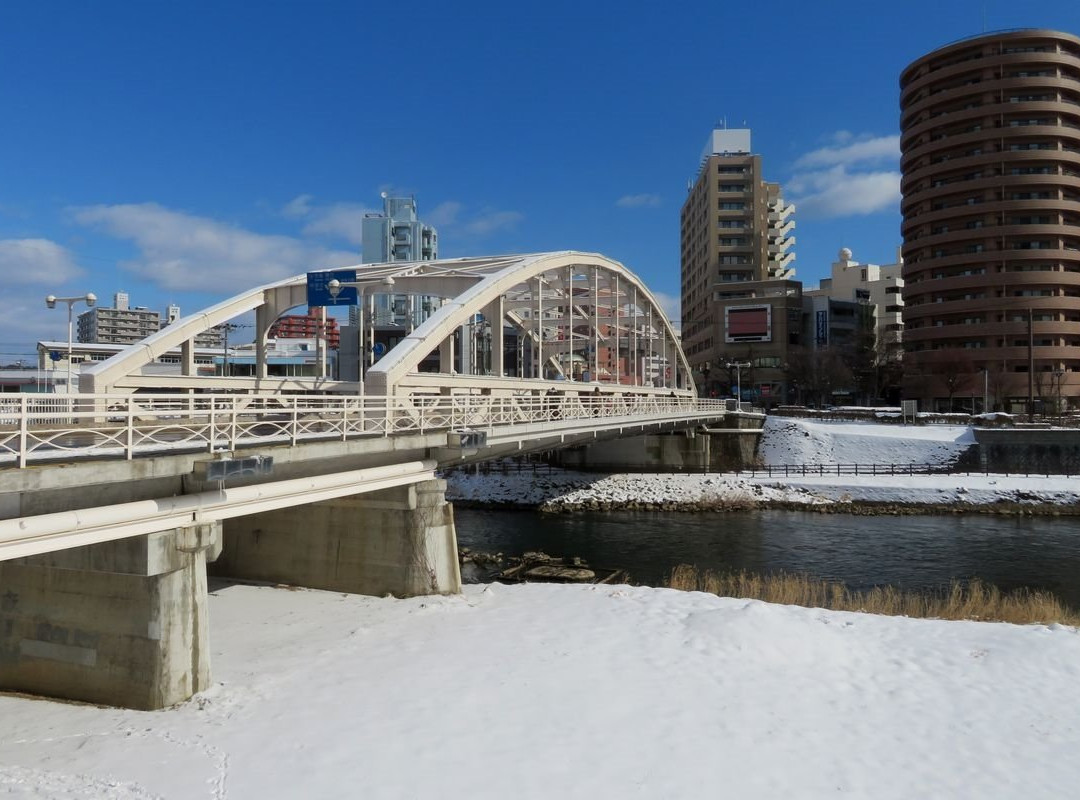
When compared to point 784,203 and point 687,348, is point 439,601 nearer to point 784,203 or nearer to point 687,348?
point 687,348

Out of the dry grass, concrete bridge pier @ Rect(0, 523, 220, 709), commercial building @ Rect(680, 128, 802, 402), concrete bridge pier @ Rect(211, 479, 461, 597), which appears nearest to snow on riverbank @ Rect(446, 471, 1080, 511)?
the dry grass

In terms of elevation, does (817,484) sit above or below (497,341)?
below

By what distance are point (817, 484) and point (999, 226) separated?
5530 cm

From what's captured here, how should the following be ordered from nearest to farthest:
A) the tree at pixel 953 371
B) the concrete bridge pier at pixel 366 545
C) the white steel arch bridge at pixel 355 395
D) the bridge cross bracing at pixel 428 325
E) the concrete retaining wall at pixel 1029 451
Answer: the white steel arch bridge at pixel 355 395
the concrete bridge pier at pixel 366 545
the bridge cross bracing at pixel 428 325
the concrete retaining wall at pixel 1029 451
the tree at pixel 953 371

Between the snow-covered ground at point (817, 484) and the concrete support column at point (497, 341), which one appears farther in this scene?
the snow-covered ground at point (817, 484)

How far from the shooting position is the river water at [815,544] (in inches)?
1010

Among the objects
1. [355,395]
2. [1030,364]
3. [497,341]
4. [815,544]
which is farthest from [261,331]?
[1030,364]

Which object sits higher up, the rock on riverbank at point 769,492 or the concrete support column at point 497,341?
the concrete support column at point 497,341

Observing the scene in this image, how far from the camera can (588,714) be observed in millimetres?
10672

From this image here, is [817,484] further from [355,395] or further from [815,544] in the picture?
[355,395]

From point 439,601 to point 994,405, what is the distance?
77851 millimetres

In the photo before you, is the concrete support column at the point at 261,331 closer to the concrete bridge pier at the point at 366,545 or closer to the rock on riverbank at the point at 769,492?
the rock on riverbank at the point at 769,492

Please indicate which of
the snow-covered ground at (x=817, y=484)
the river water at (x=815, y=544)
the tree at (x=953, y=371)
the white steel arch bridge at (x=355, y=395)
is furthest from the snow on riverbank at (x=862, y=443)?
the tree at (x=953, y=371)

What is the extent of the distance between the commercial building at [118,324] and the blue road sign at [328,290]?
159066 millimetres
